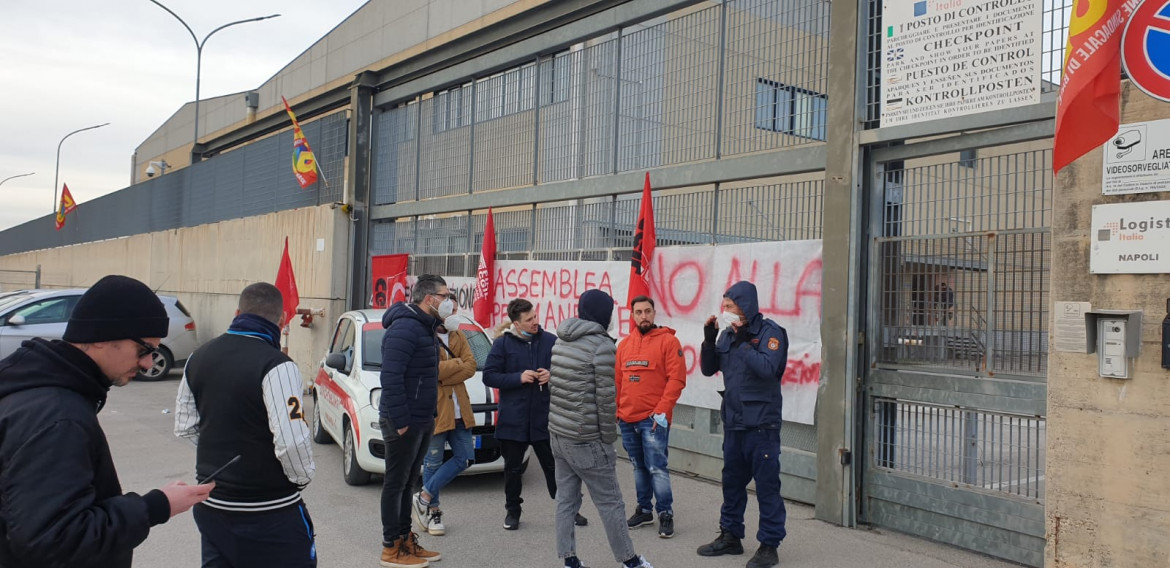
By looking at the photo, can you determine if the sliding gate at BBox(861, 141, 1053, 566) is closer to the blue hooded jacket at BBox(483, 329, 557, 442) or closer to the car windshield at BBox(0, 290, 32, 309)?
the blue hooded jacket at BBox(483, 329, 557, 442)

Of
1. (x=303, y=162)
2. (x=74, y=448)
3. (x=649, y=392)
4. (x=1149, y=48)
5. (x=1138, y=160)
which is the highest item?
(x=303, y=162)

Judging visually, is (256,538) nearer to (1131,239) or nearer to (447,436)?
(447,436)

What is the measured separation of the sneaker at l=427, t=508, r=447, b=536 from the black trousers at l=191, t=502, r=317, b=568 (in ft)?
9.31

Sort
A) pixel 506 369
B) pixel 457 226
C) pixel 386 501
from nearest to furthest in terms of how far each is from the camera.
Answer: pixel 386 501 < pixel 506 369 < pixel 457 226

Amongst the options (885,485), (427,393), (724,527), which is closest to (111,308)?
(427,393)

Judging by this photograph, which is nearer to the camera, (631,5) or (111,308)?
(111,308)

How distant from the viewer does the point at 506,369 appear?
641cm

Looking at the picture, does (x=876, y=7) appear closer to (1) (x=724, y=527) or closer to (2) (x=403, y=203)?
(1) (x=724, y=527)

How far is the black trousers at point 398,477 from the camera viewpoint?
5445 millimetres

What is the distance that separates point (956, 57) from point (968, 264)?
151 centimetres

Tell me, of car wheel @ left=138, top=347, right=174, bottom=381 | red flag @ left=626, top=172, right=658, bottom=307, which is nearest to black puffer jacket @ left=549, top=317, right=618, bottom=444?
red flag @ left=626, top=172, right=658, bottom=307

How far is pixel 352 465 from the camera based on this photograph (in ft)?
25.5

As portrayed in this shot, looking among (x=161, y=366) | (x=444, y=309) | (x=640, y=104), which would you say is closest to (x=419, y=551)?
(x=444, y=309)

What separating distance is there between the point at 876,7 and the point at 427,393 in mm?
4622
